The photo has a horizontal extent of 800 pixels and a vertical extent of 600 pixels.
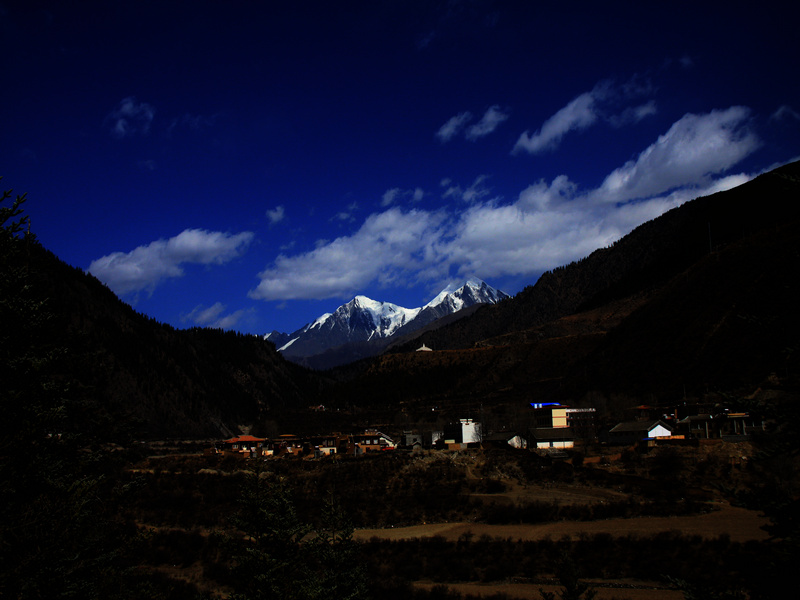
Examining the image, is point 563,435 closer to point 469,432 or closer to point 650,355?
point 469,432

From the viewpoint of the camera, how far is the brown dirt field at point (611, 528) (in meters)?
36.7

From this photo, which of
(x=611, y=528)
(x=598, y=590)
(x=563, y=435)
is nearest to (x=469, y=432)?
(x=563, y=435)

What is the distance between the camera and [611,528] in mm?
38906

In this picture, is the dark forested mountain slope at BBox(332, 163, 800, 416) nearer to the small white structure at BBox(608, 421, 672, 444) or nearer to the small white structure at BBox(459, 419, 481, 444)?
the small white structure at BBox(608, 421, 672, 444)

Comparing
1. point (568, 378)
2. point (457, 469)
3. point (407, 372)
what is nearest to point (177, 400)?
point (407, 372)

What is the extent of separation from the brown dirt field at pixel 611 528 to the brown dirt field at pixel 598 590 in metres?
6.51

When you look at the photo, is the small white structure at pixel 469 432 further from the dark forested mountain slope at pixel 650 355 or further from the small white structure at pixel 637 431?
the dark forested mountain slope at pixel 650 355

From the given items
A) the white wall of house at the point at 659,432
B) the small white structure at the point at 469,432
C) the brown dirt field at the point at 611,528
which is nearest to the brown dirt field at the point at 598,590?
the brown dirt field at the point at 611,528

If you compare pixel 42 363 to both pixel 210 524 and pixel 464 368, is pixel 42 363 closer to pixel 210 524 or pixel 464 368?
pixel 210 524

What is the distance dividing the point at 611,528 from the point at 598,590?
10.3 metres

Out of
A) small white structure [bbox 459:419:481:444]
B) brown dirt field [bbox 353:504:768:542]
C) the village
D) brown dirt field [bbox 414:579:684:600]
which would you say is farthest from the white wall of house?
brown dirt field [bbox 414:579:684:600]

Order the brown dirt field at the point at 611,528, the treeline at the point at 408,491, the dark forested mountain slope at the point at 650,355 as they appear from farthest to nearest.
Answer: the dark forested mountain slope at the point at 650,355
the treeline at the point at 408,491
the brown dirt field at the point at 611,528

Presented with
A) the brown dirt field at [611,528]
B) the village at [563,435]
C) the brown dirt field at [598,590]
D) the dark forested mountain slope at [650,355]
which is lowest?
the brown dirt field at [598,590]

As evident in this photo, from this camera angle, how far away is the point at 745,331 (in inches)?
3204
